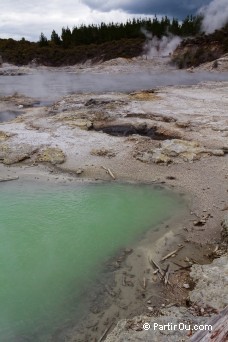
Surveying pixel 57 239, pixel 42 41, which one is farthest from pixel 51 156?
pixel 42 41

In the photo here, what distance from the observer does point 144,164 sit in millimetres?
10359

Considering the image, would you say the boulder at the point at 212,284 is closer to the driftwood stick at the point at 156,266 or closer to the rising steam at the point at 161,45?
the driftwood stick at the point at 156,266

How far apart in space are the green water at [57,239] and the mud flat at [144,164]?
41 centimetres

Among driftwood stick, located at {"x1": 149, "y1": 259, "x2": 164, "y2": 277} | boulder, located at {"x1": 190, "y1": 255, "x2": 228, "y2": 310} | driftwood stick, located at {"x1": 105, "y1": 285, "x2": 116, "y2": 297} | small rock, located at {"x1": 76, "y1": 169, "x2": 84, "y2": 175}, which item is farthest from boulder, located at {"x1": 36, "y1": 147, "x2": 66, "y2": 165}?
boulder, located at {"x1": 190, "y1": 255, "x2": 228, "y2": 310}

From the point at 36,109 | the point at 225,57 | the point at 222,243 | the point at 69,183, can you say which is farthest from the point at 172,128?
the point at 225,57

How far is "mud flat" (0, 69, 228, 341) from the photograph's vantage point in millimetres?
5070

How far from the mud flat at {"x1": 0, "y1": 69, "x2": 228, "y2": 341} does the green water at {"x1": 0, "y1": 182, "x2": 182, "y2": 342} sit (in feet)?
1.34

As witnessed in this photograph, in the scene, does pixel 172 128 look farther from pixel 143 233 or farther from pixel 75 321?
pixel 75 321

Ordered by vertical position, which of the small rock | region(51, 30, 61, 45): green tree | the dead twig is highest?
region(51, 30, 61, 45): green tree

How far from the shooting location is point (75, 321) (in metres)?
4.91

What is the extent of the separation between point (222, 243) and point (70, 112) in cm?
1071

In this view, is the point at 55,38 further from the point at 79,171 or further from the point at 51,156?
the point at 79,171

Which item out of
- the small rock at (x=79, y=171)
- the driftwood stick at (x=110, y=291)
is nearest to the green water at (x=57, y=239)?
the driftwood stick at (x=110, y=291)

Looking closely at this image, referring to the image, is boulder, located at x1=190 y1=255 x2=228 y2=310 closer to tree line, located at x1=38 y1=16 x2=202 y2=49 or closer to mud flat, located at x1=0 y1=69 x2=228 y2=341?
mud flat, located at x1=0 y1=69 x2=228 y2=341
